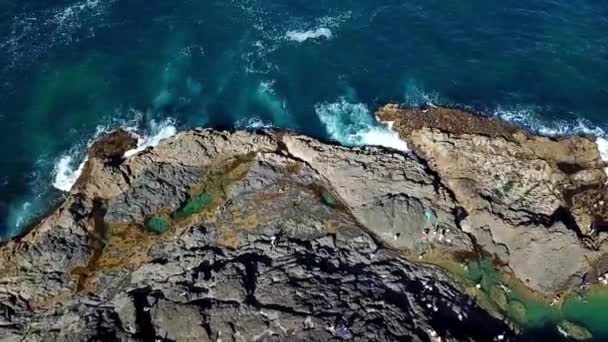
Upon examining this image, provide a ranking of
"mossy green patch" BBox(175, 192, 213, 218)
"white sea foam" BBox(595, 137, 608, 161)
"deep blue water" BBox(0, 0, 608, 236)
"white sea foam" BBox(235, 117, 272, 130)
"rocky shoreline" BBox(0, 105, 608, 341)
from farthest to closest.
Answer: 1. "deep blue water" BBox(0, 0, 608, 236)
2. "white sea foam" BBox(235, 117, 272, 130)
3. "white sea foam" BBox(595, 137, 608, 161)
4. "mossy green patch" BBox(175, 192, 213, 218)
5. "rocky shoreline" BBox(0, 105, 608, 341)

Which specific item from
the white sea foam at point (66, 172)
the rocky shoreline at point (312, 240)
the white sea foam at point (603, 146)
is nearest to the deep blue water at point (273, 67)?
the white sea foam at point (66, 172)

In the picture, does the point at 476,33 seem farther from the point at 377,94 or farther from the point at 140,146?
the point at 140,146

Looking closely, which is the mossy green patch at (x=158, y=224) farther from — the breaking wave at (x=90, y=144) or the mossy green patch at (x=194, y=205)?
the breaking wave at (x=90, y=144)

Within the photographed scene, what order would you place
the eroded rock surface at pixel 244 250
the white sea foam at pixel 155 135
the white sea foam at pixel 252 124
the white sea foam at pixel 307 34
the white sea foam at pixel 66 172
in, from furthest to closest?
the white sea foam at pixel 307 34, the white sea foam at pixel 252 124, the white sea foam at pixel 155 135, the white sea foam at pixel 66 172, the eroded rock surface at pixel 244 250

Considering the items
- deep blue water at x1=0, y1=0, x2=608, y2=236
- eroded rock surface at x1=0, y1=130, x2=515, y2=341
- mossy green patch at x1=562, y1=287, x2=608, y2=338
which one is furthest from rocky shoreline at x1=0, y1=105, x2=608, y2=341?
deep blue water at x1=0, y1=0, x2=608, y2=236

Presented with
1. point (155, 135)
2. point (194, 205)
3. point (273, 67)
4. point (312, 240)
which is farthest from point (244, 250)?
point (273, 67)

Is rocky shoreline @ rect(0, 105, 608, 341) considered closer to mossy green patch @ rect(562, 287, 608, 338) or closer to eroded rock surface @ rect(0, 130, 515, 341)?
eroded rock surface @ rect(0, 130, 515, 341)

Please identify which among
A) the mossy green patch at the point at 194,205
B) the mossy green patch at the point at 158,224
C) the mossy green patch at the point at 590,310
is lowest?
the mossy green patch at the point at 590,310
